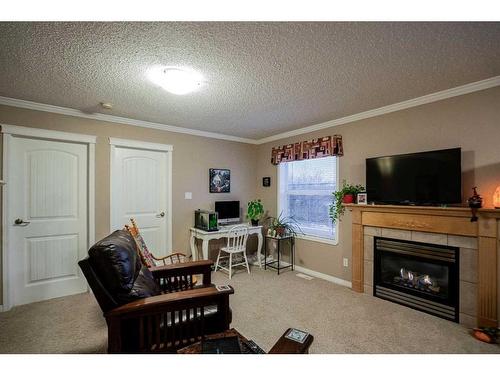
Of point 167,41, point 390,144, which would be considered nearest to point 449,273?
point 390,144

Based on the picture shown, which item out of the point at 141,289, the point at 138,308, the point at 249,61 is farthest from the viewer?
the point at 249,61

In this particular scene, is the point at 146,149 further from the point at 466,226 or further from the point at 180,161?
the point at 466,226

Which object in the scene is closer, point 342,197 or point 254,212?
point 342,197

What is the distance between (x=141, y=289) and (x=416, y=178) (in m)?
2.73

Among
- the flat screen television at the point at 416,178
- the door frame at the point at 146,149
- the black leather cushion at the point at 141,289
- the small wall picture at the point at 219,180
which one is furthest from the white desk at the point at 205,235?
the flat screen television at the point at 416,178

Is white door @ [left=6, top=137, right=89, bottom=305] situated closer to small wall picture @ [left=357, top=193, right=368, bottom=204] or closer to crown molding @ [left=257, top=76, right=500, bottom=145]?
crown molding @ [left=257, top=76, right=500, bottom=145]

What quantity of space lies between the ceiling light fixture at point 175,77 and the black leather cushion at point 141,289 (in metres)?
1.54

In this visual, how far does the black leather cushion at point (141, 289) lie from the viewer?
1.45 metres

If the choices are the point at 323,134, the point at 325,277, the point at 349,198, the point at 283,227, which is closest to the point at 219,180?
the point at 283,227

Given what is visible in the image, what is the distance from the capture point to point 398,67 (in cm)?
194

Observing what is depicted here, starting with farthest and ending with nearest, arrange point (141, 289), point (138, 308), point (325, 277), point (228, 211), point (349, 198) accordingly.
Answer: point (228, 211), point (325, 277), point (349, 198), point (141, 289), point (138, 308)

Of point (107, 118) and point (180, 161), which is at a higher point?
point (107, 118)

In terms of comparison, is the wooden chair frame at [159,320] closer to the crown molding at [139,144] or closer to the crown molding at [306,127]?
the crown molding at [139,144]

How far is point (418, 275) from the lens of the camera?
2.67 meters
